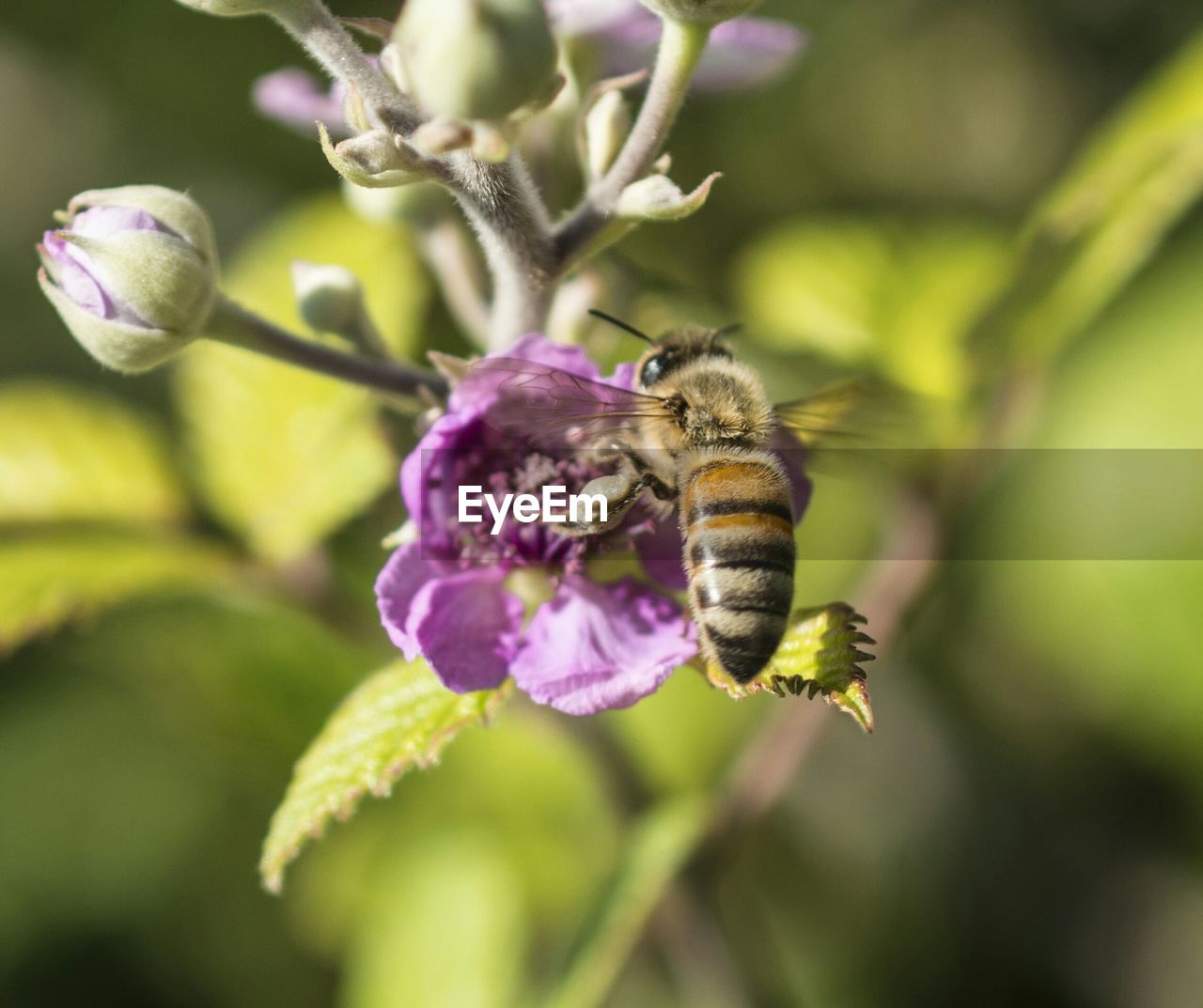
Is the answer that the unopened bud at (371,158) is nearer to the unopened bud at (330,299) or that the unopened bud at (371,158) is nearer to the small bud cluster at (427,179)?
the small bud cluster at (427,179)

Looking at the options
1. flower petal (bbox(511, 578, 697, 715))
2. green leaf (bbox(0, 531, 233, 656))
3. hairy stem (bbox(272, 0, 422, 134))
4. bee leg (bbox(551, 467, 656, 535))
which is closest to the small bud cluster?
hairy stem (bbox(272, 0, 422, 134))

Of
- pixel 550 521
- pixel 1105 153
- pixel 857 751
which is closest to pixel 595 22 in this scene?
pixel 550 521

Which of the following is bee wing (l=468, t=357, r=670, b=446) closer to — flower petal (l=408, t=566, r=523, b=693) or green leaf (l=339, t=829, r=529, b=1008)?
flower petal (l=408, t=566, r=523, b=693)

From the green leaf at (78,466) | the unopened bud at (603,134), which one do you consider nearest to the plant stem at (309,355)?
the unopened bud at (603,134)

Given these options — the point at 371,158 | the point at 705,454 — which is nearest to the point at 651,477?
the point at 705,454

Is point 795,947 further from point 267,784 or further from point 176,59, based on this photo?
point 176,59
